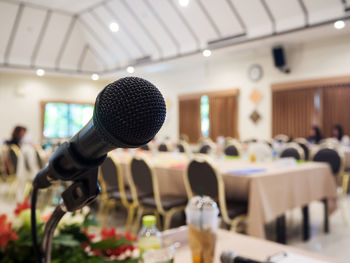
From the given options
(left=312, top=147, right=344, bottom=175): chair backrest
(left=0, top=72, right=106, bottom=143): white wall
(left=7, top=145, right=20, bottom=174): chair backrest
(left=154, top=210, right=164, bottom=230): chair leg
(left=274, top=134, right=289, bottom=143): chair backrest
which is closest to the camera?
(left=154, top=210, right=164, bottom=230): chair leg

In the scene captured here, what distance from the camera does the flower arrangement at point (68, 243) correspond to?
0.84 m

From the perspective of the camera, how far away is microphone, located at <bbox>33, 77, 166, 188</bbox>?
16.6 inches

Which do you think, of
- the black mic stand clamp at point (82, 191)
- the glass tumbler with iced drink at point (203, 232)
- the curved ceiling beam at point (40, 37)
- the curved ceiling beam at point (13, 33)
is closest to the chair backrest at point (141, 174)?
the glass tumbler with iced drink at point (203, 232)

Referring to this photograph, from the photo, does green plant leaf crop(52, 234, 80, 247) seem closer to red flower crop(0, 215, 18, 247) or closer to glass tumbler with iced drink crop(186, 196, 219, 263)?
red flower crop(0, 215, 18, 247)

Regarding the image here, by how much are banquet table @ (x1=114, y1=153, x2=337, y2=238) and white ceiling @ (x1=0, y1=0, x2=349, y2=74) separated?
429 centimetres

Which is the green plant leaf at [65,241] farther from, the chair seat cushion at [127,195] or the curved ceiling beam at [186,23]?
the curved ceiling beam at [186,23]

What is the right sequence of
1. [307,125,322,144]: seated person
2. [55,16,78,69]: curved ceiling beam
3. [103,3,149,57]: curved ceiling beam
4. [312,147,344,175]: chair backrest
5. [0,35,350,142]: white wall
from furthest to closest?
[55,16,78,69]: curved ceiling beam
[103,3,149,57]: curved ceiling beam
[0,35,350,142]: white wall
[307,125,322,144]: seated person
[312,147,344,175]: chair backrest

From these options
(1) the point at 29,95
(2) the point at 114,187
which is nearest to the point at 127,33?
(1) the point at 29,95

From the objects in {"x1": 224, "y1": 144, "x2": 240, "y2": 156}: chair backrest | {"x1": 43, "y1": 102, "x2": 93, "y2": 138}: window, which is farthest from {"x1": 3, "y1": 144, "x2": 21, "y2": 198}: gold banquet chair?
{"x1": 43, "y1": 102, "x2": 93, "y2": 138}: window

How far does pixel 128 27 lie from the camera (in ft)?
33.5

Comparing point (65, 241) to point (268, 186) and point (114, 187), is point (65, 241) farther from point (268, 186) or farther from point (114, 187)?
point (114, 187)

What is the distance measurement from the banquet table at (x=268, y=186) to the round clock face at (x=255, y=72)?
6000 millimetres

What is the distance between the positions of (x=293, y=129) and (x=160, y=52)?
14.3ft

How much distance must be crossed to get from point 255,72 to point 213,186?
7.30 metres
